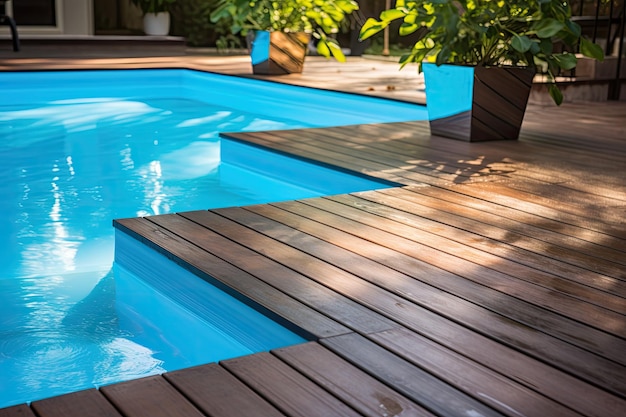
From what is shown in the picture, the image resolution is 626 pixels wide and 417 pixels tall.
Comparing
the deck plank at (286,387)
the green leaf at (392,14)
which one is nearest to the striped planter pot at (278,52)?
the green leaf at (392,14)

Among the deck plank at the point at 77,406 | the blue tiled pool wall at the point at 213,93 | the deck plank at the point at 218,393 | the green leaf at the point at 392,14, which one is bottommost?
the blue tiled pool wall at the point at 213,93

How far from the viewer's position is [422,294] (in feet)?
6.48

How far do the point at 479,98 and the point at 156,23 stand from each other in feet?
24.2

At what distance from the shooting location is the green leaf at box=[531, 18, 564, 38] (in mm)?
3758

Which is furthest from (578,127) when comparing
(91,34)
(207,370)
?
(91,34)

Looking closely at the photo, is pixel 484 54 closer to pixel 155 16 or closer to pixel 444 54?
pixel 444 54

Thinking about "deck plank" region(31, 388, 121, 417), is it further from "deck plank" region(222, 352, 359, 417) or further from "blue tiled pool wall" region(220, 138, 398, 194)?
"blue tiled pool wall" region(220, 138, 398, 194)

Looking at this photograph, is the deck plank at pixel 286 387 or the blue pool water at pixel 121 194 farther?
the blue pool water at pixel 121 194

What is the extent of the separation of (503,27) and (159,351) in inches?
99.9

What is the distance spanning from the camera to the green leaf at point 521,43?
3836 mm

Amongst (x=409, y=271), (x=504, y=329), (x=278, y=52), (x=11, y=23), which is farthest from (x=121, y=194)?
(x=11, y=23)

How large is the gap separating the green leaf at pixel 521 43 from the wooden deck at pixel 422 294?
1.94 ft

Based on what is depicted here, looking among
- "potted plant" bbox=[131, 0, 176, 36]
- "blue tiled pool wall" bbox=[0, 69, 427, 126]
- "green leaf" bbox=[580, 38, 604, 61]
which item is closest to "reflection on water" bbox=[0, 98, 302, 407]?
"blue tiled pool wall" bbox=[0, 69, 427, 126]

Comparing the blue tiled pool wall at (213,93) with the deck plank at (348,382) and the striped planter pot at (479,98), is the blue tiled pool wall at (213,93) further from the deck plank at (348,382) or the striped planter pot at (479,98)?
the deck plank at (348,382)
